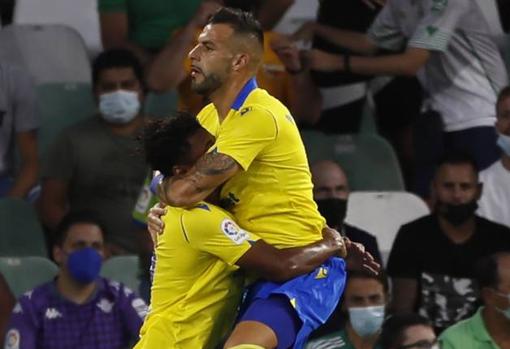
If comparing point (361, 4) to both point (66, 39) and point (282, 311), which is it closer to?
point (66, 39)

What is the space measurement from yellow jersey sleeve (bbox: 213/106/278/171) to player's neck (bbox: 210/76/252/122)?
91 millimetres

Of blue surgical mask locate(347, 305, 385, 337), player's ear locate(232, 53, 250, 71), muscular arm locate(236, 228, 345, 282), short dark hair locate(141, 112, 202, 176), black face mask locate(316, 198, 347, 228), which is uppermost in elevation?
player's ear locate(232, 53, 250, 71)

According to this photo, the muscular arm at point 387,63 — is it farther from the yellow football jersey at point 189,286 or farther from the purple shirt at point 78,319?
the yellow football jersey at point 189,286

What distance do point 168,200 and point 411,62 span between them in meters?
3.59

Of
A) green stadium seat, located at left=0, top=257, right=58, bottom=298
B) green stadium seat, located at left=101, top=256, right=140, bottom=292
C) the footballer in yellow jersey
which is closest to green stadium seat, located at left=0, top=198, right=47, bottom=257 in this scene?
green stadium seat, located at left=0, top=257, right=58, bottom=298

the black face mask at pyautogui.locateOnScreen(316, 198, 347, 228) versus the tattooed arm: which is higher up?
the tattooed arm

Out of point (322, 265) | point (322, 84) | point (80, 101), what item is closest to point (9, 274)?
point (80, 101)

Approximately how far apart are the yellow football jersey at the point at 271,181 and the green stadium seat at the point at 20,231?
301cm

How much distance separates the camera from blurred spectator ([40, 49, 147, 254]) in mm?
9555

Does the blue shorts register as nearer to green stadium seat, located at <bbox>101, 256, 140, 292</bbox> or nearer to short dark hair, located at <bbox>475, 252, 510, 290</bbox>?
short dark hair, located at <bbox>475, 252, 510, 290</bbox>

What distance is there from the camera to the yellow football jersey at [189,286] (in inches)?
256

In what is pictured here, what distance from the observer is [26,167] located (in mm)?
9680

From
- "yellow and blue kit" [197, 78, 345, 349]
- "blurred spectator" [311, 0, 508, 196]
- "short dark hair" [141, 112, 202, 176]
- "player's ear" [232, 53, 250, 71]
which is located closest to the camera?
"short dark hair" [141, 112, 202, 176]

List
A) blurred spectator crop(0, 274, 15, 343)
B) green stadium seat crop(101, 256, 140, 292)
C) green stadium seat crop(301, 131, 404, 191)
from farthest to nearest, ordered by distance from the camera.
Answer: green stadium seat crop(301, 131, 404, 191) → green stadium seat crop(101, 256, 140, 292) → blurred spectator crop(0, 274, 15, 343)
